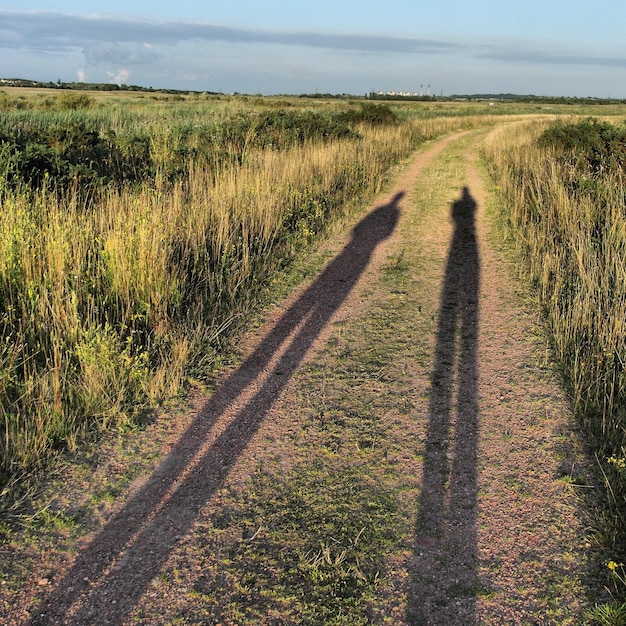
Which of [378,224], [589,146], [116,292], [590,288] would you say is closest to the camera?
[116,292]

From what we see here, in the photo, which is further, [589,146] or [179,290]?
[589,146]

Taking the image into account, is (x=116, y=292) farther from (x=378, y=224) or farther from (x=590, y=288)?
(x=378, y=224)

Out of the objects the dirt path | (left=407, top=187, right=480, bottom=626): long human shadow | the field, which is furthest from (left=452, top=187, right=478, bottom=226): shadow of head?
the dirt path

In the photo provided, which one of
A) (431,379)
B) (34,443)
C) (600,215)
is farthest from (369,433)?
(600,215)

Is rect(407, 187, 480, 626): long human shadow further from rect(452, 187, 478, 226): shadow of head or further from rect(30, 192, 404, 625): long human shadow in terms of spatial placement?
rect(452, 187, 478, 226): shadow of head

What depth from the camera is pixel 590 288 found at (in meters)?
5.15

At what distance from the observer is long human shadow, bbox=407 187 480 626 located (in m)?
2.31

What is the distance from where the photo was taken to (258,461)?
324cm

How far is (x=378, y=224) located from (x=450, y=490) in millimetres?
7252

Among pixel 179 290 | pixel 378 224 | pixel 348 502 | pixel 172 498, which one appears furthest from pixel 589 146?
pixel 172 498

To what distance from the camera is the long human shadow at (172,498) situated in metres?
2.26

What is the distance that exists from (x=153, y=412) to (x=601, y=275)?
460cm

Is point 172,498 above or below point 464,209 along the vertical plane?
below

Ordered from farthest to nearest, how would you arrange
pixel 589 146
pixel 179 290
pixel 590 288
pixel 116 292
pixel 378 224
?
1. pixel 589 146
2. pixel 378 224
3. pixel 179 290
4. pixel 590 288
5. pixel 116 292
